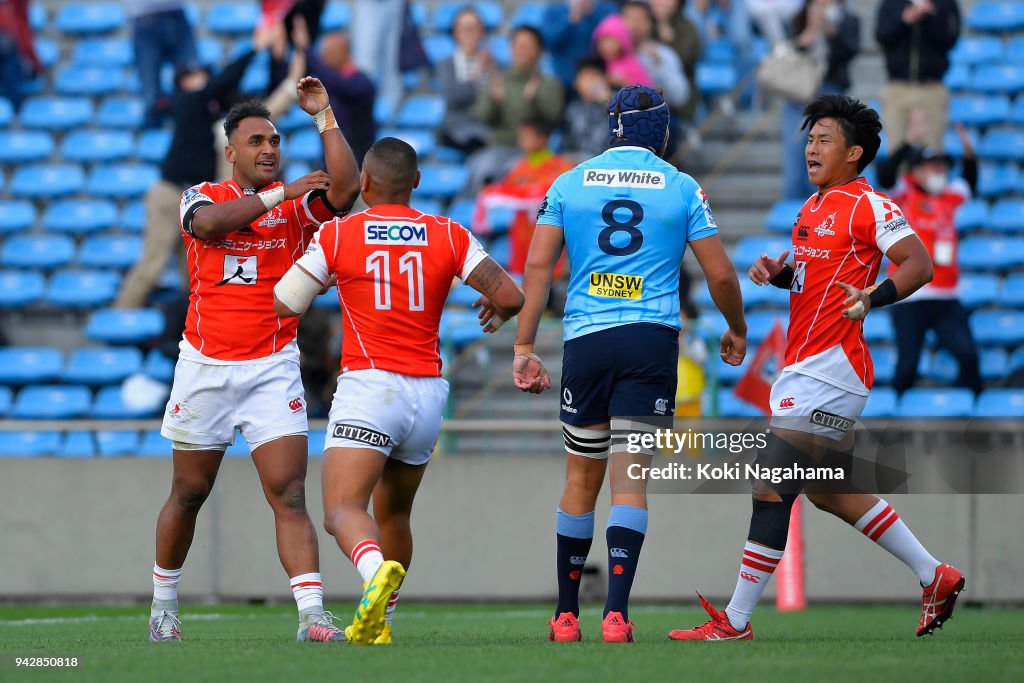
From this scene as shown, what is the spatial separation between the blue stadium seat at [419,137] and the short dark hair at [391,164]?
9.69m

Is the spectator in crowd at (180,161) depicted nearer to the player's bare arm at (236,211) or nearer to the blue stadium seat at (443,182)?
the blue stadium seat at (443,182)

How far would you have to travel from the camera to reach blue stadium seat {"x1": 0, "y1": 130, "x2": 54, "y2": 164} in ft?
57.7

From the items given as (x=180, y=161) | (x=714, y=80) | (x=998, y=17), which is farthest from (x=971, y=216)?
(x=180, y=161)

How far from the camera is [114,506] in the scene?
11680 millimetres

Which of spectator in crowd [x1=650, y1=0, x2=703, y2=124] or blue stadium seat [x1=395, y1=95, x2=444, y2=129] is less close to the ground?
spectator in crowd [x1=650, y1=0, x2=703, y2=124]

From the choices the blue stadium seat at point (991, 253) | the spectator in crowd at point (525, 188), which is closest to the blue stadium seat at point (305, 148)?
the spectator in crowd at point (525, 188)

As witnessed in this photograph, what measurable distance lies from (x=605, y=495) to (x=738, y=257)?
409cm

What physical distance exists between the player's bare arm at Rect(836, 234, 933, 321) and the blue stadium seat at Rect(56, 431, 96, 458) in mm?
6698

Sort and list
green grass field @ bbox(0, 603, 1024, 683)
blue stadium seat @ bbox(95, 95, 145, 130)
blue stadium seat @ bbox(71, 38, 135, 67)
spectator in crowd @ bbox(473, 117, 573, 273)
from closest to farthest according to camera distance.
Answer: green grass field @ bbox(0, 603, 1024, 683)
spectator in crowd @ bbox(473, 117, 573, 273)
blue stadium seat @ bbox(95, 95, 145, 130)
blue stadium seat @ bbox(71, 38, 135, 67)

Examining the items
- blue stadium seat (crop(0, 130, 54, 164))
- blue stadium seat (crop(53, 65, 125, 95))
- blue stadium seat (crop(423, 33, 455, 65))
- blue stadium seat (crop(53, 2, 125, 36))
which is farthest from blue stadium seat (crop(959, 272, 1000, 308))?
blue stadium seat (crop(53, 2, 125, 36))

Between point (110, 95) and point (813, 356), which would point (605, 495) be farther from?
point (110, 95)

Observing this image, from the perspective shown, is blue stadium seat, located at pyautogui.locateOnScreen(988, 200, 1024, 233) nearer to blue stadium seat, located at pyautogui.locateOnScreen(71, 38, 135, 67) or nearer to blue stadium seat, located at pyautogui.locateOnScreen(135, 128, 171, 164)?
blue stadium seat, located at pyautogui.locateOnScreen(135, 128, 171, 164)

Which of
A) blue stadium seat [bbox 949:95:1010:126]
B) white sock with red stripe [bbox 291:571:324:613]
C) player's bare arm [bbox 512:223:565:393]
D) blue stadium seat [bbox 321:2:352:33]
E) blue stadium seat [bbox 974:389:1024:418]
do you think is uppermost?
blue stadium seat [bbox 321:2:352:33]

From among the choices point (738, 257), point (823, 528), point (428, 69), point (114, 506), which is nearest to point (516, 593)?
point (823, 528)
